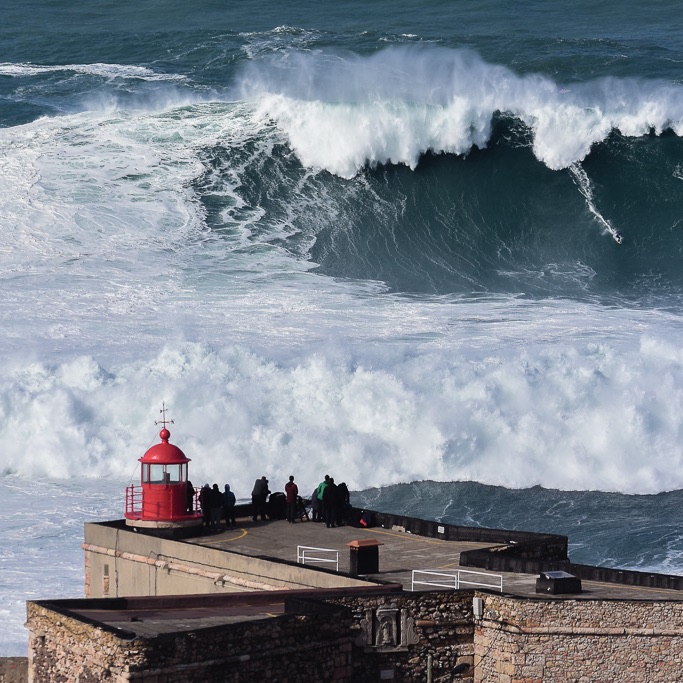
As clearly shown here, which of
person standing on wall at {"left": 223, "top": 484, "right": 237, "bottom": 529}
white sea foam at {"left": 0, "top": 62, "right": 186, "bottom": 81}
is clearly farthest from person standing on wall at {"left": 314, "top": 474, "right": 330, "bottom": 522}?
white sea foam at {"left": 0, "top": 62, "right": 186, "bottom": 81}

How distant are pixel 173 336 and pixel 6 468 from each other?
4935mm

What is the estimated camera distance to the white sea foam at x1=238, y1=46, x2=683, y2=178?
4894cm

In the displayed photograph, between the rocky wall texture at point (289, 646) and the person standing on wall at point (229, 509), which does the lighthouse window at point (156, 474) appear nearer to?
the person standing on wall at point (229, 509)

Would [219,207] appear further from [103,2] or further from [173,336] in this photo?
[103,2]

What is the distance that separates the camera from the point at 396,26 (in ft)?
203

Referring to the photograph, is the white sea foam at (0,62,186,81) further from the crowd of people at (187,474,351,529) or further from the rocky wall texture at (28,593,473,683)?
the rocky wall texture at (28,593,473,683)

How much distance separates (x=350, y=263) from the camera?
1704 inches

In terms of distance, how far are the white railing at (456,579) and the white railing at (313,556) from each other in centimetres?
121

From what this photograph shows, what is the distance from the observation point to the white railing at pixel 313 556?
2042 centimetres

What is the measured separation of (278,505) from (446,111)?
90.2 feet

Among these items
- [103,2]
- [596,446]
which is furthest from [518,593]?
[103,2]

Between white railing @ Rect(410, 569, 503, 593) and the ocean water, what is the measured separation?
22.4 ft

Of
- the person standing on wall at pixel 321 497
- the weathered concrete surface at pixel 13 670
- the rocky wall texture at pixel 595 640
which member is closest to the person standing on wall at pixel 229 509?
the person standing on wall at pixel 321 497

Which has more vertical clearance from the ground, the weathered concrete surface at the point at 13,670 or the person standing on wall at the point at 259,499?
the person standing on wall at the point at 259,499
